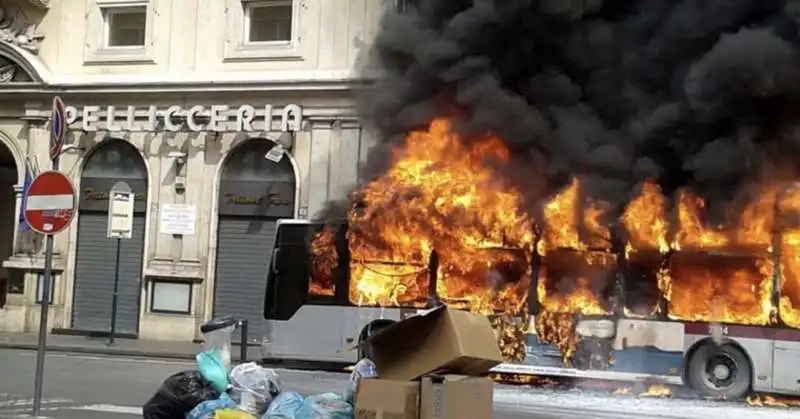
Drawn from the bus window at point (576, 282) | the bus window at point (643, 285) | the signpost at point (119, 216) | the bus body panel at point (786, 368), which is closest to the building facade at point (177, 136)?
the signpost at point (119, 216)

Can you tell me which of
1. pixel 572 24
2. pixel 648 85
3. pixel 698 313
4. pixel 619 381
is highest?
pixel 572 24

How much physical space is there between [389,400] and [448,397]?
1.06 feet

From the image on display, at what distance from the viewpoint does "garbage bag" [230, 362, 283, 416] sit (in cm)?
644

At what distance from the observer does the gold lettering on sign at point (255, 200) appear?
21.9m

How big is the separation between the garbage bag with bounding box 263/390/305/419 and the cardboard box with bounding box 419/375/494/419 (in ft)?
3.66

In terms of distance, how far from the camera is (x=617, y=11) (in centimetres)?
1638

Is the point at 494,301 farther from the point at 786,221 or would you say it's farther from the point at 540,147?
the point at 786,221

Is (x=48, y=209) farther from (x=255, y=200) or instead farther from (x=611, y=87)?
Answer: (x=255, y=200)

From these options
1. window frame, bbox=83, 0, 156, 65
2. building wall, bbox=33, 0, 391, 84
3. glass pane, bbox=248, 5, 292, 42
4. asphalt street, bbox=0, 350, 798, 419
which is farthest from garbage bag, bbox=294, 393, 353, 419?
window frame, bbox=83, 0, 156, 65

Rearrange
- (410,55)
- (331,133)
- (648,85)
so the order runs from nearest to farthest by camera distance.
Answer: (648,85) → (410,55) → (331,133)

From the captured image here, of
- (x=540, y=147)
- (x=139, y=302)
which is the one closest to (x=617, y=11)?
(x=540, y=147)

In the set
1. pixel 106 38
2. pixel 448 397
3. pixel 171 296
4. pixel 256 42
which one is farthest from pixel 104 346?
pixel 448 397

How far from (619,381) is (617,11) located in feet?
20.1

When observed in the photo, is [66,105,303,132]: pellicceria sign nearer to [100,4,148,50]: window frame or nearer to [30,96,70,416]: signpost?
[100,4,148,50]: window frame
